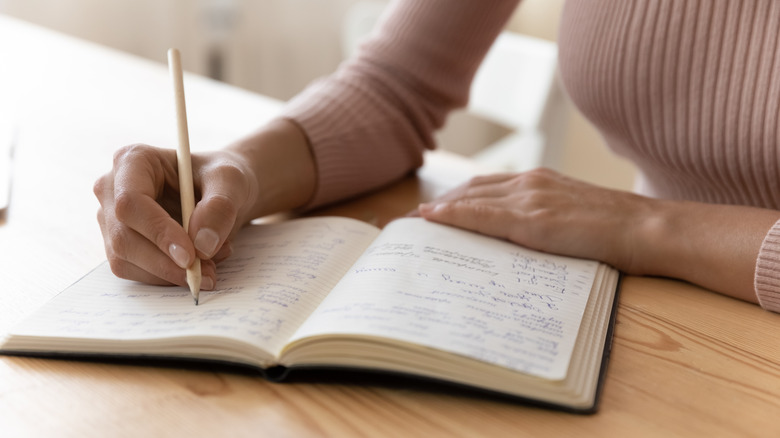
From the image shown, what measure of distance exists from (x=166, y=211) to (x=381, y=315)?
220 mm

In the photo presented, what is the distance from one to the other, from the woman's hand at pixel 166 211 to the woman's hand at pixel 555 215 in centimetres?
17

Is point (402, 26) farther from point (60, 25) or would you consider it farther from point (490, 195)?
point (60, 25)

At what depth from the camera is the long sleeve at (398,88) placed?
2.61 feet

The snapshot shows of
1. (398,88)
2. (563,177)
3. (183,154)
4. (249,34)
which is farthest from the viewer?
(249,34)

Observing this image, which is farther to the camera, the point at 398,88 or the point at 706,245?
the point at 398,88

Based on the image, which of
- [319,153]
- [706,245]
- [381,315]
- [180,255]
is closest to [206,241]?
[180,255]

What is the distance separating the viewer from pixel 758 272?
0.55 metres

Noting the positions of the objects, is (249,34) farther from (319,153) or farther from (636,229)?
(636,229)

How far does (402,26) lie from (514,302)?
46cm

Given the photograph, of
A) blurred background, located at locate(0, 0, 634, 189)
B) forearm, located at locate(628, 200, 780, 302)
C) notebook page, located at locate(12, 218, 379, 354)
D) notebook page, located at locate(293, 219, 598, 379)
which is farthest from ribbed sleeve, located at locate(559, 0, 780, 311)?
blurred background, located at locate(0, 0, 634, 189)

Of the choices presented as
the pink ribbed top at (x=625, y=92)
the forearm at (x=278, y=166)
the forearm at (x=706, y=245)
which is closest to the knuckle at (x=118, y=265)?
the forearm at (x=278, y=166)

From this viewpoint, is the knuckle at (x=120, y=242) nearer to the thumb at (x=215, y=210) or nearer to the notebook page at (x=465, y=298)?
the thumb at (x=215, y=210)

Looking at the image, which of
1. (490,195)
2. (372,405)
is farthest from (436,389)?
(490,195)

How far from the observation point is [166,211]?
572 mm
